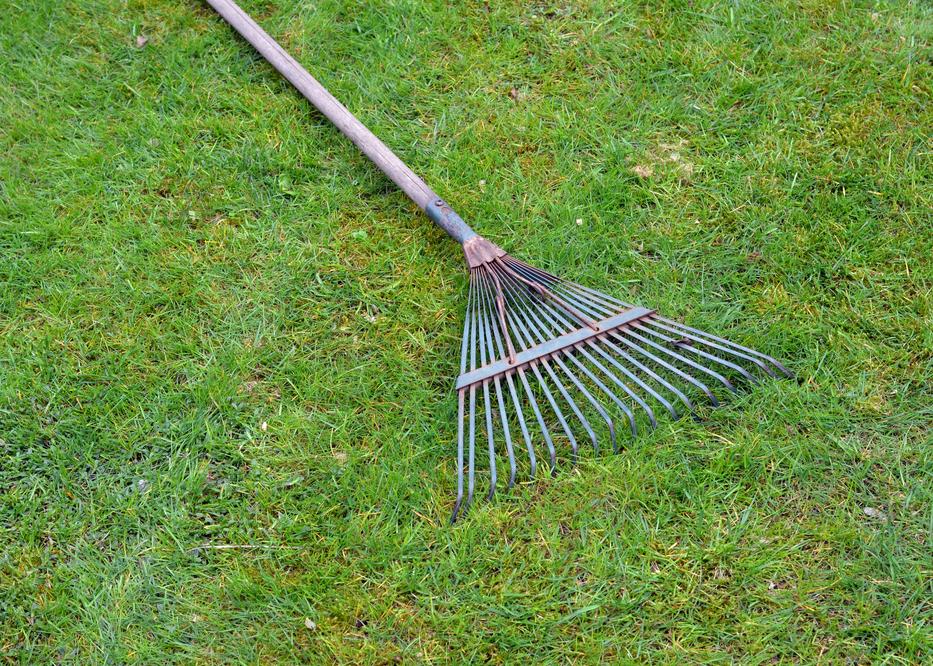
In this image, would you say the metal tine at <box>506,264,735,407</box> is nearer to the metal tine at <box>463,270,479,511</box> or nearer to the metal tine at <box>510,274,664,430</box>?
the metal tine at <box>510,274,664,430</box>

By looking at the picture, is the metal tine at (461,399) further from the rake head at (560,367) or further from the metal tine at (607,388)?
the metal tine at (607,388)

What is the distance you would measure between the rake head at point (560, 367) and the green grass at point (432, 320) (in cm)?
11

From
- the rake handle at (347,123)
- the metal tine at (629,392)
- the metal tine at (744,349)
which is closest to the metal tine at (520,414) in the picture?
the metal tine at (629,392)

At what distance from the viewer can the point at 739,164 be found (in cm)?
303

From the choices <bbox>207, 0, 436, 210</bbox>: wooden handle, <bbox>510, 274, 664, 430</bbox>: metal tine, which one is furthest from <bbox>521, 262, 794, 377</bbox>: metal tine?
<bbox>207, 0, 436, 210</bbox>: wooden handle

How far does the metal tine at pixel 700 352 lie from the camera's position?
2533 mm

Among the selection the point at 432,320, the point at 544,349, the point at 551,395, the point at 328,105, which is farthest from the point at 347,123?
the point at 551,395

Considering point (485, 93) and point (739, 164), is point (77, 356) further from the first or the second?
point (739, 164)

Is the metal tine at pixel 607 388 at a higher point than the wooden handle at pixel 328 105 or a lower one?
lower

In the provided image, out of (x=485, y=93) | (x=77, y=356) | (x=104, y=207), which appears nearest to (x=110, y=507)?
(x=77, y=356)

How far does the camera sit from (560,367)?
264 cm

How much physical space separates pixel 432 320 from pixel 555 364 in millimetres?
509

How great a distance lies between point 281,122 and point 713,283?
6.55ft

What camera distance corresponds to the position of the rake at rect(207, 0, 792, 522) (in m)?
2.52
